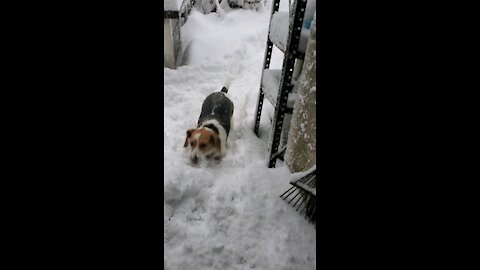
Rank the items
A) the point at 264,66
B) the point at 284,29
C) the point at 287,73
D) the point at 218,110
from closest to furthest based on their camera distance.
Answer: the point at 287,73 < the point at 284,29 < the point at 264,66 < the point at 218,110

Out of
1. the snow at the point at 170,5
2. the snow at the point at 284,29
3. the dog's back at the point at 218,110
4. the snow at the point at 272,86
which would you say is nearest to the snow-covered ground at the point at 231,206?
the dog's back at the point at 218,110

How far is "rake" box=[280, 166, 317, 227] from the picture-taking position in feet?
7.96

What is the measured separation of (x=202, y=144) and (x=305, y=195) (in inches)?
50.7

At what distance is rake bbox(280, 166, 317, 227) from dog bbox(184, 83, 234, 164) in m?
1.05

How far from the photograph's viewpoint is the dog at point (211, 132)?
3.50m

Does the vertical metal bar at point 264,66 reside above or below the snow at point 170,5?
below

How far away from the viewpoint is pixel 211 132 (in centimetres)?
362

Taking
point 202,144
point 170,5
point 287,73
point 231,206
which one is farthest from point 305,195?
point 170,5

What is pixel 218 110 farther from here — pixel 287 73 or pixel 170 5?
pixel 170 5

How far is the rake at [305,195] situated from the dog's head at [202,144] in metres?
1.05

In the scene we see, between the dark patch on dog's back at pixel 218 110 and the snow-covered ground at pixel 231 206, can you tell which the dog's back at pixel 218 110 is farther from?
the snow-covered ground at pixel 231 206
